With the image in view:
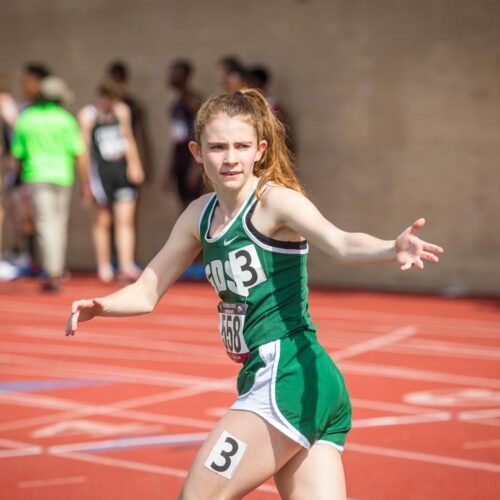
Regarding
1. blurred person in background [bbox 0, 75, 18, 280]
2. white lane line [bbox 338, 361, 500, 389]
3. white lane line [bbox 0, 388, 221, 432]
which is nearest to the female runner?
white lane line [bbox 0, 388, 221, 432]

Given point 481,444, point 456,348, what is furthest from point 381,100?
point 481,444

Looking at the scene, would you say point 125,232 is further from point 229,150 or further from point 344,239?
point 344,239

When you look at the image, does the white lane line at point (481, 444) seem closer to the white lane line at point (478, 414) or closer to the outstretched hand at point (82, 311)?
the white lane line at point (478, 414)

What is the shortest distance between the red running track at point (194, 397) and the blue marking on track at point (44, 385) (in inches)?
0.6

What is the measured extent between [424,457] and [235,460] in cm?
261

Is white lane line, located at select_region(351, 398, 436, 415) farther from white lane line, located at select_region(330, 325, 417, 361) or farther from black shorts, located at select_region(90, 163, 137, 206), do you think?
black shorts, located at select_region(90, 163, 137, 206)

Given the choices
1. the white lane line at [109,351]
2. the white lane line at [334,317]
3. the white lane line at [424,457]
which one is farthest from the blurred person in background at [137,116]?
the white lane line at [424,457]

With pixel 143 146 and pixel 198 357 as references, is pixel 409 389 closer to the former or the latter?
pixel 198 357

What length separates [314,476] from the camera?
3664 millimetres

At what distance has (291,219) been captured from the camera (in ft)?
12.3

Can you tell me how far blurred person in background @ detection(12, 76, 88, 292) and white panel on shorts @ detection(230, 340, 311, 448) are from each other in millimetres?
9080

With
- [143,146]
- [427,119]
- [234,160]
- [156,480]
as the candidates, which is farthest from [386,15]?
[234,160]

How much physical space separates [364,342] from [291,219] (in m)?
5.92

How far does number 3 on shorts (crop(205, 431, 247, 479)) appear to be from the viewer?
11.7 ft
